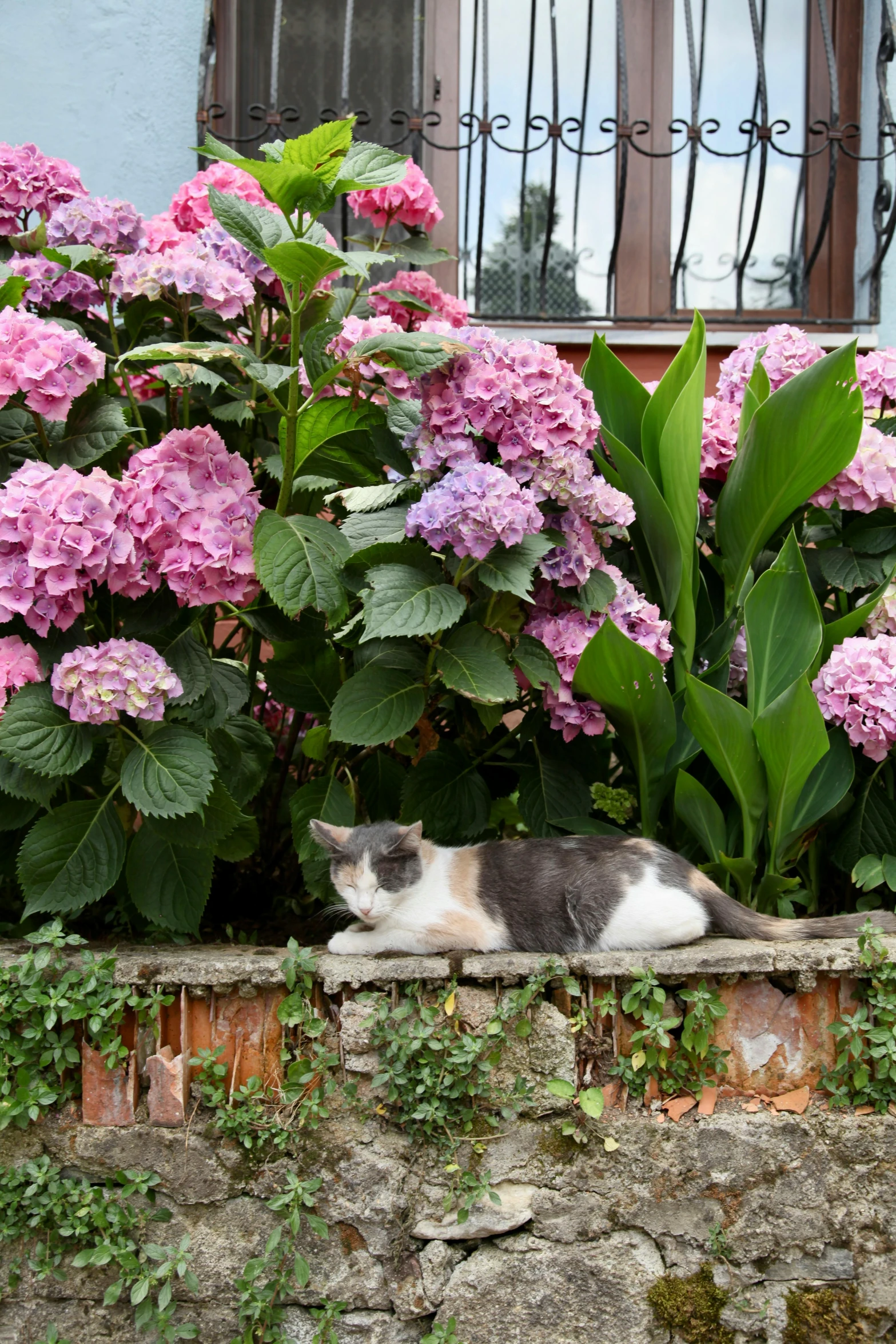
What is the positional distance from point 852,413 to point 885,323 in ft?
5.66

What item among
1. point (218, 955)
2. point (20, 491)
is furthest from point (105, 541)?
point (218, 955)

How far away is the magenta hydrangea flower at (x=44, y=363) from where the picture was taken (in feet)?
4.95

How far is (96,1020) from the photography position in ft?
4.90

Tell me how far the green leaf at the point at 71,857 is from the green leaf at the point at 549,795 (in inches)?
27.8

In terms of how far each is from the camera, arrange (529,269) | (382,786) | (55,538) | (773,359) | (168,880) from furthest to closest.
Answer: (529,269)
(773,359)
(382,786)
(168,880)
(55,538)

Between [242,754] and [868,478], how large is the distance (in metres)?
1.22

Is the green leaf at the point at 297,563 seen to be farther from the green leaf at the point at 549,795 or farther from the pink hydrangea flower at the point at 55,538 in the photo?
the green leaf at the point at 549,795

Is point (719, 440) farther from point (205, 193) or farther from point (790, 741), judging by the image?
point (205, 193)

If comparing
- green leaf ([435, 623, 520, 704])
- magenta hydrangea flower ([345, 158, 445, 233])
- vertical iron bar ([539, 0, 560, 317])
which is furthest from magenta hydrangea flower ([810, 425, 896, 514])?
vertical iron bar ([539, 0, 560, 317])

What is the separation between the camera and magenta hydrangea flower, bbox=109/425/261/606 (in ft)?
4.95

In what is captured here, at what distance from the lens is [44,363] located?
1.53 m

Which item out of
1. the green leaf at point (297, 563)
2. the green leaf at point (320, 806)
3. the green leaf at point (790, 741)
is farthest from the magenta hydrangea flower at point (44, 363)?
the green leaf at point (790, 741)

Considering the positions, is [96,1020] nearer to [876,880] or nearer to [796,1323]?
[796,1323]

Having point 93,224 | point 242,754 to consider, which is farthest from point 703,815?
point 93,224
